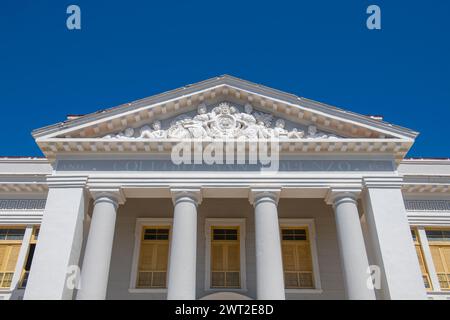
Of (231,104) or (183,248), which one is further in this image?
(231,104)

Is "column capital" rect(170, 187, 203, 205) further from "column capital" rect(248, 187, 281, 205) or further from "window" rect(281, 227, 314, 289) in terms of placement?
"window" rect(281, 227, 314, 289)

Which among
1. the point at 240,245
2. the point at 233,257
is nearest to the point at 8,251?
the point at 233,257

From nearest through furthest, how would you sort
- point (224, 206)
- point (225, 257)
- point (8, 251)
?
point (225, 257) < point (8, 251) < point (224, 206)

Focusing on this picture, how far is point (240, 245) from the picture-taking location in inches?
779

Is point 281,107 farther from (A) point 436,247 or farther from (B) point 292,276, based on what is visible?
(A) point 436,247

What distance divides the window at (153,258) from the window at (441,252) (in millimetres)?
10825

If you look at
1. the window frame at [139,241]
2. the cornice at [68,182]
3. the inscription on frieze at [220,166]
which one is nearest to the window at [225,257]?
the window frame at [139,241]

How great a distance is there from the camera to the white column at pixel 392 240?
51.4 feet

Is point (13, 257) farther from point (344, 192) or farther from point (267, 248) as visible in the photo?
point (344, 192)

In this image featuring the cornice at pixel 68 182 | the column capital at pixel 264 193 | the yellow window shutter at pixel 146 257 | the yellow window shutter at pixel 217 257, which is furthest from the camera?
the yellow window shutter at pixel 146 257

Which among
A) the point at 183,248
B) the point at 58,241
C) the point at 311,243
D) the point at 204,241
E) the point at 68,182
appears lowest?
the point at 183,248

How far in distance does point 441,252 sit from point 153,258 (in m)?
11.7

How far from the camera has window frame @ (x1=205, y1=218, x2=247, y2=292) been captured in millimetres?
18812

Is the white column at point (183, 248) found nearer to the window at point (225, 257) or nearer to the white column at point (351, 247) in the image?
the window at point (225, 257)
